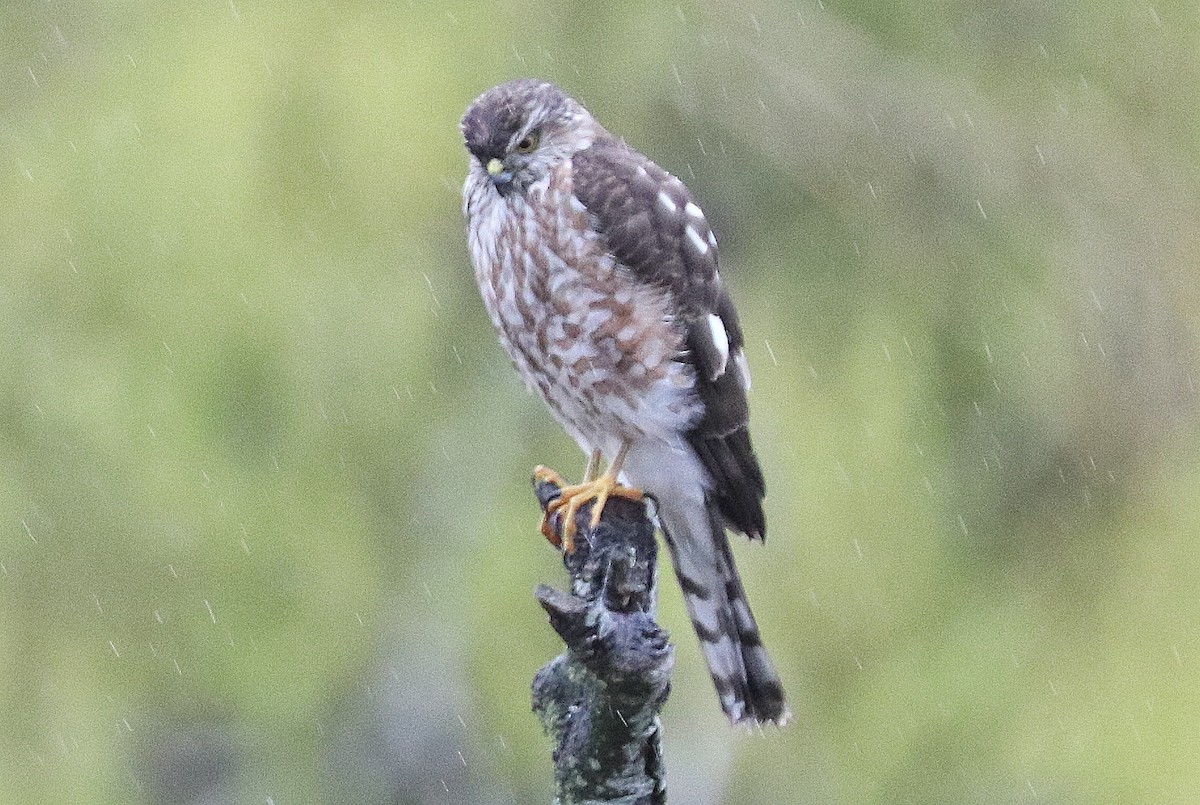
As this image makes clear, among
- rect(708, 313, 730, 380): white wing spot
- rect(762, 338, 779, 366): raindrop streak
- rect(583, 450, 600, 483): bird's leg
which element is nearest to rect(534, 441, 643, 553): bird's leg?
rect(583, 450, 600, 483): bird's leg

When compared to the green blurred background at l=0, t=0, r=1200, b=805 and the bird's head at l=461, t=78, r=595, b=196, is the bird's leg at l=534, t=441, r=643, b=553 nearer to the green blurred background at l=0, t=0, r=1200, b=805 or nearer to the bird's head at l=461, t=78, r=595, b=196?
the green blurred background at l=0, t=0, r=1200, b=805

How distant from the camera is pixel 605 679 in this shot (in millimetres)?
2289

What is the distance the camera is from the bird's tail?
3061 mm

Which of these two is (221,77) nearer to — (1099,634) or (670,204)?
(670,204)

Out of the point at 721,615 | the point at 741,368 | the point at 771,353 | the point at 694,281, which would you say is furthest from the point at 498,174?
the point at 721,615

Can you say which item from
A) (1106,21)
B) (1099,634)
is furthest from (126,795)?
(1106,21)

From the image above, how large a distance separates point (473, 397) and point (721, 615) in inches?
31.1

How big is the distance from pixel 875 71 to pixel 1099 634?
1249mm

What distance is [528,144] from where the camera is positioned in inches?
119

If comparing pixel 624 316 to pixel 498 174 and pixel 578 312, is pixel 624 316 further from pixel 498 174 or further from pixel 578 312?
pixel 498 174

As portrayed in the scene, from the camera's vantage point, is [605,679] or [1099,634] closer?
[605,679]

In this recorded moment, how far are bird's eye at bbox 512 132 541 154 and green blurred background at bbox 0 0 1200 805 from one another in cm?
22

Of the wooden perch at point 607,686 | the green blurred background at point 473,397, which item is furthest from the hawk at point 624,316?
the wooden perch at point 607,686

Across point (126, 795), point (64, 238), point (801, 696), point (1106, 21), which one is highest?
point (1106, 21)
